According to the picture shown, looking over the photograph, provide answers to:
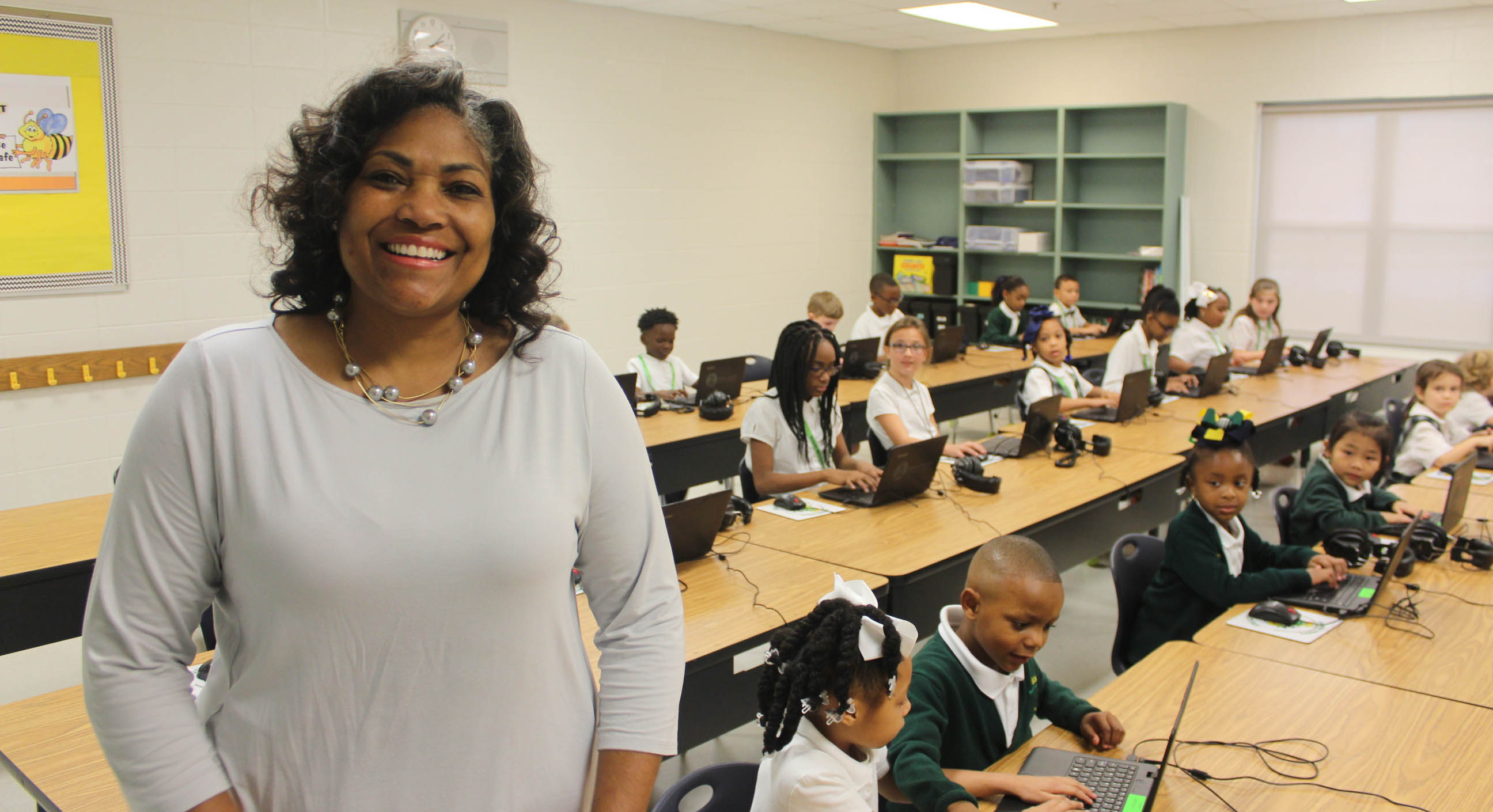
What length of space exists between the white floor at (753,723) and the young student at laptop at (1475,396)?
3.24ft

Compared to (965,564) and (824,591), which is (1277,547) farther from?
(824,591)

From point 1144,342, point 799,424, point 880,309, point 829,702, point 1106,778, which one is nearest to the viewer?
point 829,702

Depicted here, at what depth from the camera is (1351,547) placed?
317 centimetres

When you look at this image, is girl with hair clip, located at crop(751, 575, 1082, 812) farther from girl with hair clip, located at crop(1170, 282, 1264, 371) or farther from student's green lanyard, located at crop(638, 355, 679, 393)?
girl with hair clip, located at crop(1170, 282, 1264, 371)

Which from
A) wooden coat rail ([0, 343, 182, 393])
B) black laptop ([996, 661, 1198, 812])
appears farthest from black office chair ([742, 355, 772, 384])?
black laptop ([996, 661, 1198, 812])

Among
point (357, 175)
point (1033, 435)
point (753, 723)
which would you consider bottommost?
point (753, 723)

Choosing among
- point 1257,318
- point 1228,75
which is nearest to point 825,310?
point 1257,318

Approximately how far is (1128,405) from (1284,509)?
139cm

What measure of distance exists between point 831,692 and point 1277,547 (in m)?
2.09

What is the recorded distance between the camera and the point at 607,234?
7.48m

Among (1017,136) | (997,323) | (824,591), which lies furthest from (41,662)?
(1017,136)

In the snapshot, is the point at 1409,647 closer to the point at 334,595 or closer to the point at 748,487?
the point at 748,487

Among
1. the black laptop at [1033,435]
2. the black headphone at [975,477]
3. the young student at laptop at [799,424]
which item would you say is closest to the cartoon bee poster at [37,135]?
the young student at laptop at [799,424]

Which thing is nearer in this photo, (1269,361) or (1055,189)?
(1269,361)
